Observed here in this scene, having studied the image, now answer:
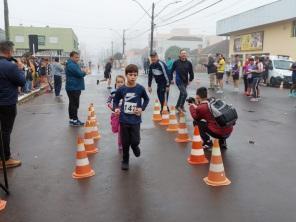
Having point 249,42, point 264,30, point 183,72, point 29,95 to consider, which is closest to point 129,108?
point 183,72

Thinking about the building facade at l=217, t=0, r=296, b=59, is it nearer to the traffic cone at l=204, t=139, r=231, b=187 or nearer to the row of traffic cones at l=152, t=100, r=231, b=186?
the row of traffic cones at l=152, t=100, r=231, b=186

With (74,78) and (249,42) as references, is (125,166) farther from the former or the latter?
(249,42)

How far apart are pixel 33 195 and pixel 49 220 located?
0.85 m

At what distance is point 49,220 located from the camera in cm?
424

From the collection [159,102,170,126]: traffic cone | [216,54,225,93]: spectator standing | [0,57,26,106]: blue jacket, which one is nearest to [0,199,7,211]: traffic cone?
[0,57,26,106]: blue jacket

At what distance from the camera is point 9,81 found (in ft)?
19.7

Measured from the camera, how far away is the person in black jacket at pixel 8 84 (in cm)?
588

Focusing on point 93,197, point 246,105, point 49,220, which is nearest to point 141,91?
point 93,197

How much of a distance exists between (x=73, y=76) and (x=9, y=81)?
12.0 ft

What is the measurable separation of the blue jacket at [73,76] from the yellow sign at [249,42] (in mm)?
31338

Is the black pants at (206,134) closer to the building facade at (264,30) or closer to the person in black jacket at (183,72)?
the person in black jacket at (183,72)

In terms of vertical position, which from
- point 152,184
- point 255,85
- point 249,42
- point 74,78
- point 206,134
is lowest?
point 152,184

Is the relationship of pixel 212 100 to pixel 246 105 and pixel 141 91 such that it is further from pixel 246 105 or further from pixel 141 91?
pixel 246 105

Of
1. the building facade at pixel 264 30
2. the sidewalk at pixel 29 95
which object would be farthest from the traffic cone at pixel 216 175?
the building facade at pixel 264 30
